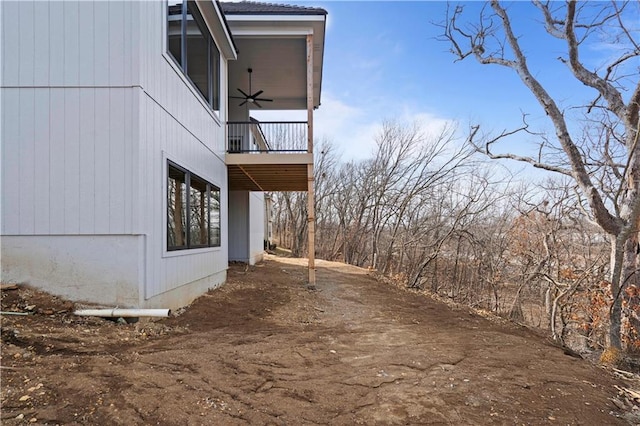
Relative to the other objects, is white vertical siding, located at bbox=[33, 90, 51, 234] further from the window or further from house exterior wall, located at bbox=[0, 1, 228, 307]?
the window

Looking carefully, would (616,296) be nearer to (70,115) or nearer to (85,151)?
(85,151)

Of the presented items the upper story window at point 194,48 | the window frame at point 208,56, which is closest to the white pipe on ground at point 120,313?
the window frame at point 208,56

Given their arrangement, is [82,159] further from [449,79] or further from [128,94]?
[449,79]

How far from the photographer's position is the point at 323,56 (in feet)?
30.0

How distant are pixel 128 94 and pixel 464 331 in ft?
18.1

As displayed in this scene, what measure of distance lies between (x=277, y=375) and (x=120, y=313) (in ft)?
6.70

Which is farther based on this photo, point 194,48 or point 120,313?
point 194,48

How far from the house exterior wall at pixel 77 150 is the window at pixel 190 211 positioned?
0.71 metres

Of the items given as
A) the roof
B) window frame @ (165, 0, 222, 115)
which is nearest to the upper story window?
window frame @ (165, 0, 222, 115)

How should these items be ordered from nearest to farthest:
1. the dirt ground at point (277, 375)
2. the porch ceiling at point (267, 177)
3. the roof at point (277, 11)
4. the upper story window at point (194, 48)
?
the dirt ground at point (277, 375) → the upper story window at point (194, 48) → the roof at point (277, 11) → the porch ceiling at point (267, 177)

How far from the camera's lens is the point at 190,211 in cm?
562

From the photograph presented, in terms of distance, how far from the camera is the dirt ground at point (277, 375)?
2275 mm

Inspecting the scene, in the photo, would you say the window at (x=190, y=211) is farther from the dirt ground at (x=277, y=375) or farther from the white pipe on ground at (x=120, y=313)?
the dirt ground at (x=277, y=375)

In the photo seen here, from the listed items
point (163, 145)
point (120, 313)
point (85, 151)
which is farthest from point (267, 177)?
point (120, 313)
